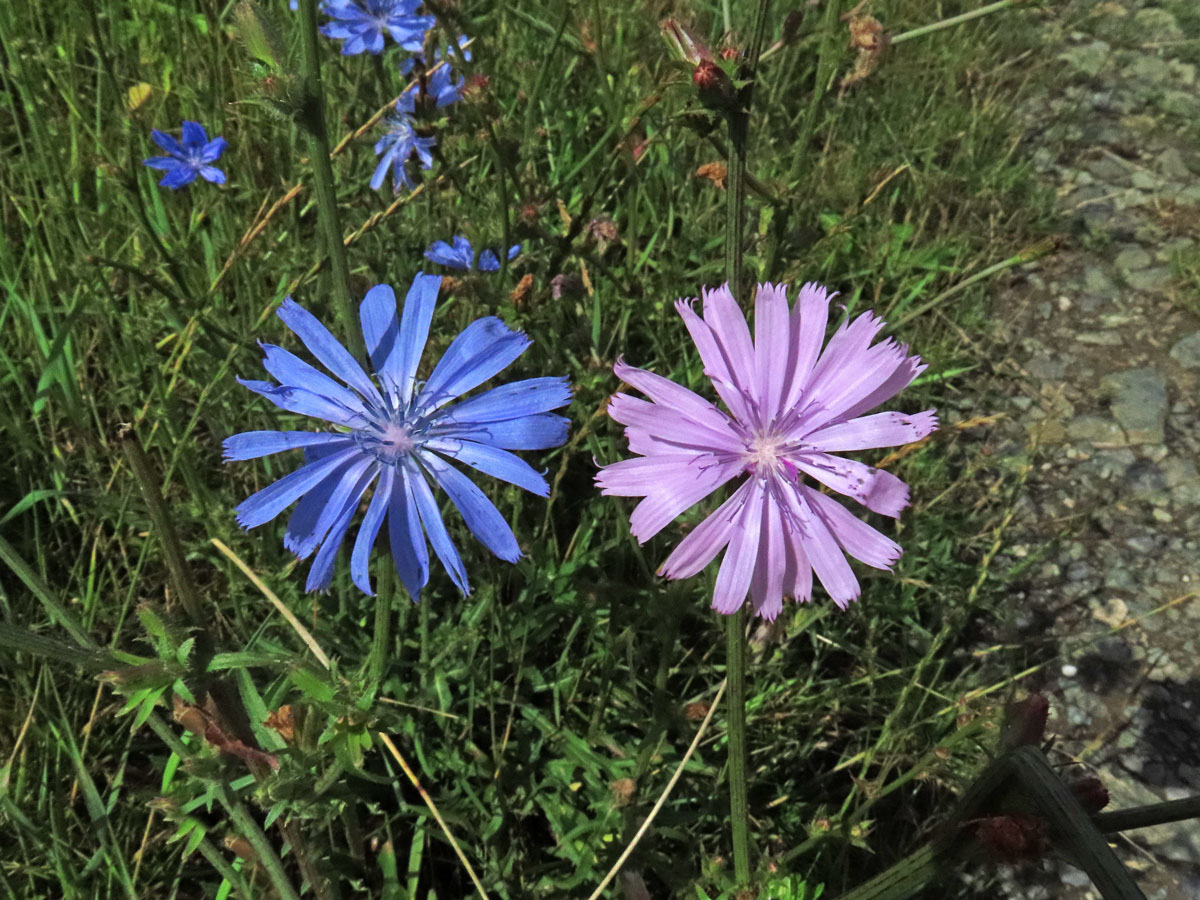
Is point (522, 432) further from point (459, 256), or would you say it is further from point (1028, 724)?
point (459, 256)

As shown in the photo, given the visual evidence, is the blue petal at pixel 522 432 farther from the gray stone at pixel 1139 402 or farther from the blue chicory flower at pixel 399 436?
the gray stone at pixel 1139 402

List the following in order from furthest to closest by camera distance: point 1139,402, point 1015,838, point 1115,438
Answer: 1. point 1139,402
2. point 1115,438
3. point 1015,838

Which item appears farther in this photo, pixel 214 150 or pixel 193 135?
pixel 193 135

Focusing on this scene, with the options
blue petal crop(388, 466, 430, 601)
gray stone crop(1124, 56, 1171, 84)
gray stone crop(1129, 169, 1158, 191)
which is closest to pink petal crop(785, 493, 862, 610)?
blue petal crop(388, 466, 430, 601)

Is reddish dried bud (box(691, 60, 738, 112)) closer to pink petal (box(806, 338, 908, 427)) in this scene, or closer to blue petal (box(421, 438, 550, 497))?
pink petal (box(806, 338, 908, 427))

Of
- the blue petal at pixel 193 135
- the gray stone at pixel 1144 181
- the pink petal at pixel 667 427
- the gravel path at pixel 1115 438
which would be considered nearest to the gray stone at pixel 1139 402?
the gravel path at pixel 1115 438

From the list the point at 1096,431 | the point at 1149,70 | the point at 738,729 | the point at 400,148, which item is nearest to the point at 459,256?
the point at 400,148
